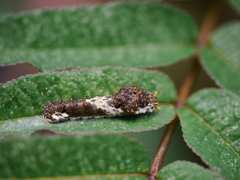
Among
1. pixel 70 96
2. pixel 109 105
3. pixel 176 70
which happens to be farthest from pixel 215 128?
pixel 176 70

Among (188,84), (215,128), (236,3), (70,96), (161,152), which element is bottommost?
(161,152)

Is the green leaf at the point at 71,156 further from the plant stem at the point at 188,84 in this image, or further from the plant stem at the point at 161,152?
the plant stem at the point at 188,84

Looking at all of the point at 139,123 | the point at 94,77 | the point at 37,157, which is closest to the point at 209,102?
the point at 139,123

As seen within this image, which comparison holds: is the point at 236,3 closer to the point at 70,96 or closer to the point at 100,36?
the point at 100,36

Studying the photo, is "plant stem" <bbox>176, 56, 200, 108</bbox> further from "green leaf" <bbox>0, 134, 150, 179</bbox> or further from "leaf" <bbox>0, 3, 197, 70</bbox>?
"green leaf" <bbox>0, 134, 150, 179</bbox>

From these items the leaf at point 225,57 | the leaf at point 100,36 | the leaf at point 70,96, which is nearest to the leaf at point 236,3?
the leaf at point 225,57

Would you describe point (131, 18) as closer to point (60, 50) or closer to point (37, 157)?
point (60, 50)
